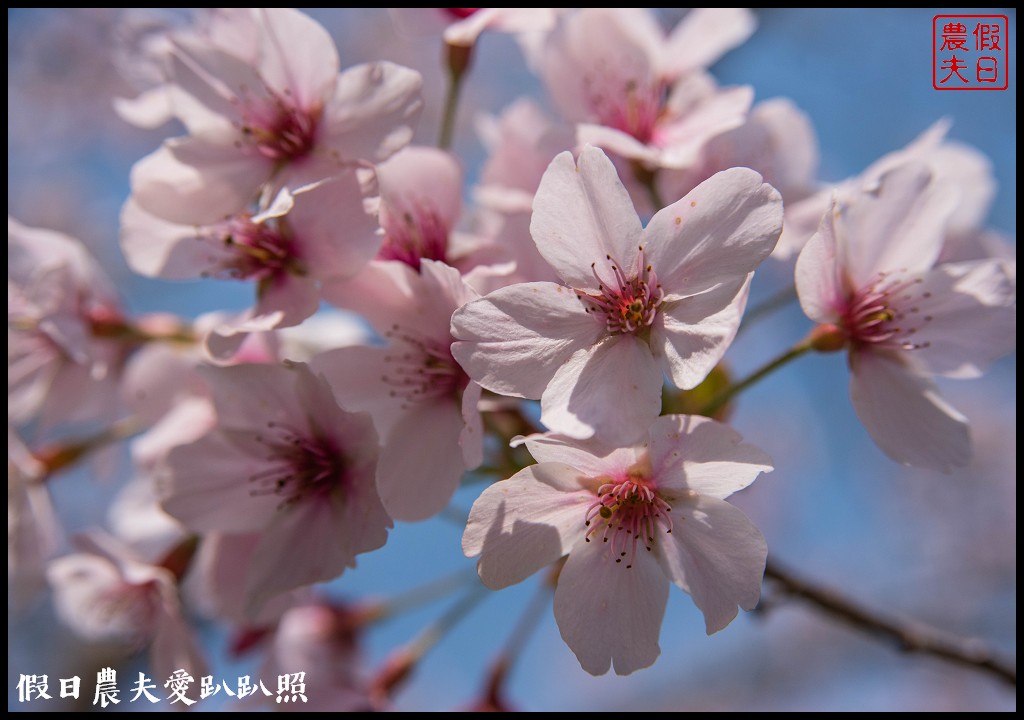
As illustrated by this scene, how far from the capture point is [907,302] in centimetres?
137

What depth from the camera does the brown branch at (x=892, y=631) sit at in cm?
171

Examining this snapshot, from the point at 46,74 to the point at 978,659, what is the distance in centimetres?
673

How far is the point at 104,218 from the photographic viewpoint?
23.8 ft

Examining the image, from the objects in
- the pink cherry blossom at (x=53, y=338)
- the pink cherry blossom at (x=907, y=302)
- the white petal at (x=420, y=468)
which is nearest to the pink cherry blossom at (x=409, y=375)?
the white petal at (x=420, y=468)

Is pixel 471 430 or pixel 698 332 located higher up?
pixel 698 332

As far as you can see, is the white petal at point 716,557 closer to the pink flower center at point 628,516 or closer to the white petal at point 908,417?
the pink flower center at point 628,516

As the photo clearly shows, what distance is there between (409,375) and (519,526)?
1.04ft

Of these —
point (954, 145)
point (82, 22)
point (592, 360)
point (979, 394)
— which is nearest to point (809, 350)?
point (592, 360)

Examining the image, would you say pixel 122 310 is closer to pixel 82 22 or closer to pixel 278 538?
pixel 278 538

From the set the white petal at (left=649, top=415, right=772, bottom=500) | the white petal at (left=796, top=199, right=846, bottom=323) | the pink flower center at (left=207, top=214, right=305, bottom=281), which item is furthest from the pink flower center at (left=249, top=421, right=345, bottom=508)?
the white petal at (left=796, top=199, right=846, bottom=323)

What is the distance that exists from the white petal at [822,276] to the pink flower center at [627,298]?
25cm

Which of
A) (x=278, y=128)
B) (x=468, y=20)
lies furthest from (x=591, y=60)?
(x=278, y=128)

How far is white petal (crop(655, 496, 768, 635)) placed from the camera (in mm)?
1048

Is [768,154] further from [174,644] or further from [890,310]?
[174,644]
